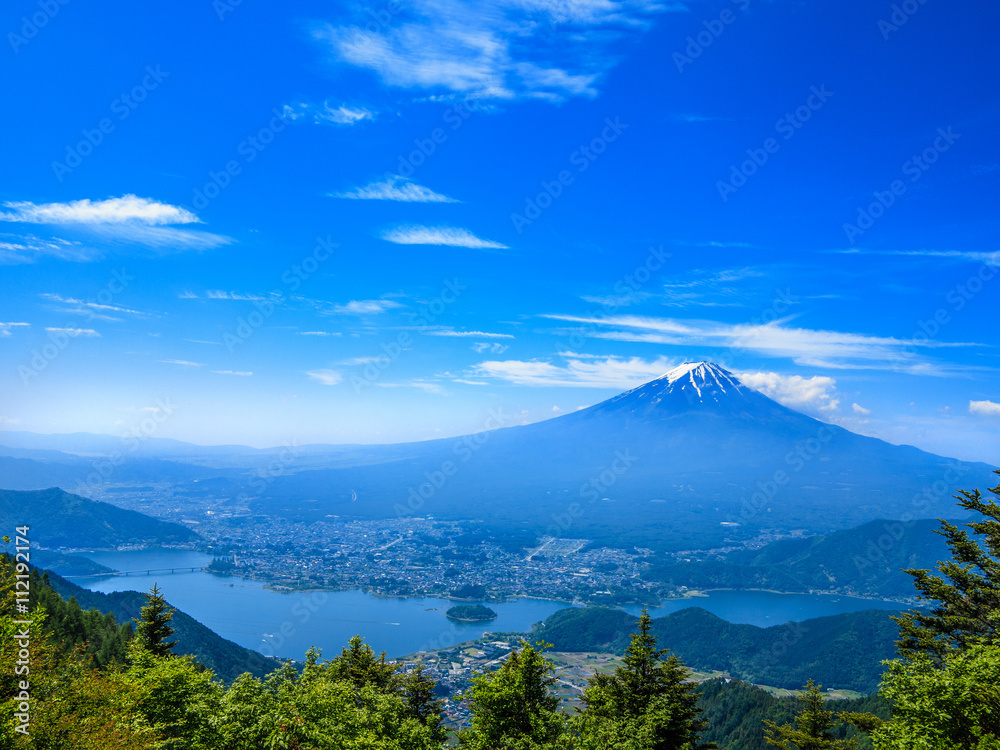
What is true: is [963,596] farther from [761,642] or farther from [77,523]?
[77,523]

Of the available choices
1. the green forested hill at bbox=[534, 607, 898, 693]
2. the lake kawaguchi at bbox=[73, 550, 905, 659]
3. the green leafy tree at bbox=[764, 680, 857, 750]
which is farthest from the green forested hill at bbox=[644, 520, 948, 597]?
the green leafy tree at bbox=[764, 680, 857, 750]

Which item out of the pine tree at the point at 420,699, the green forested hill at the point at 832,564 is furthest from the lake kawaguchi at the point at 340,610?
the pine tree at the point at 420,699

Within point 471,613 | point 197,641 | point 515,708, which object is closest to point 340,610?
point 471,613

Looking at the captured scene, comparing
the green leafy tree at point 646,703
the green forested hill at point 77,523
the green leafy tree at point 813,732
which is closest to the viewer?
the green leafy tree at point 646,703

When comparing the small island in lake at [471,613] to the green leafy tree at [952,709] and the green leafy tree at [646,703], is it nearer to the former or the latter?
the green leafy tree at [646,703]

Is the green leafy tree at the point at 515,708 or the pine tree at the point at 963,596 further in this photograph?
the pine tree at the point at 963,596
